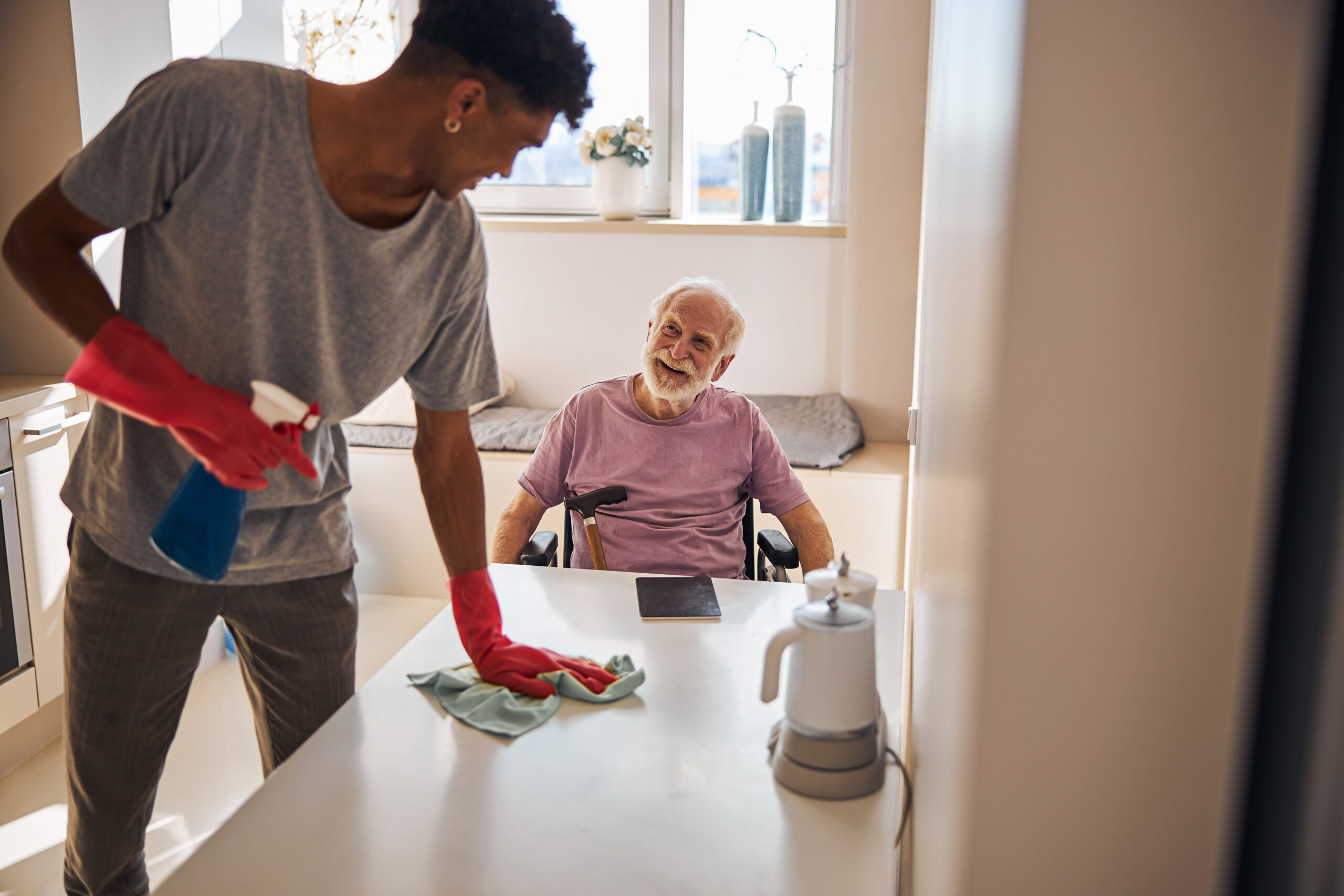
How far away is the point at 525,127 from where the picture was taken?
103 centimetres

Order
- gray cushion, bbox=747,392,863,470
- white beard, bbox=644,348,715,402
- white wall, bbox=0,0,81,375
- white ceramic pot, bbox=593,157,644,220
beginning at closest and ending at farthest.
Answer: white beard, bbox=644,348,715,402 < white wall, bbox=0,0,81,375 < gray cushion, bbox=747,392,863,470 < white ceramic pot, bbox=593,157,644,220

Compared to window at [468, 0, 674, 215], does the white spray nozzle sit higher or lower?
lower

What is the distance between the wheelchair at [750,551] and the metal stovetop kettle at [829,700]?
2.74ft

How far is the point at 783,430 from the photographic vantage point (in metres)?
3.09

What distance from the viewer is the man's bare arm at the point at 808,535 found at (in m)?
2.02

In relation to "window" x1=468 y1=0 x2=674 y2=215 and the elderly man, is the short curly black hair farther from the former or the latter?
"window" x1=468 y1=0 x2=674 y2=215

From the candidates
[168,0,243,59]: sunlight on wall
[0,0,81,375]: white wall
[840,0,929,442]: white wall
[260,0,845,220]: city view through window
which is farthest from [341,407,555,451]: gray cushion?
[168,0,243,59]: sunlight on wall

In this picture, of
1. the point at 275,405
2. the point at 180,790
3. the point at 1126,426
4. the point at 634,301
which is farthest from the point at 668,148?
the point at 1126,426

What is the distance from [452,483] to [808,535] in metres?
0.95

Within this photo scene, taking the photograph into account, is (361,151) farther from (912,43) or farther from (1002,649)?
(912,43)

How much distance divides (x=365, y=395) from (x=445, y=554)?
267mm

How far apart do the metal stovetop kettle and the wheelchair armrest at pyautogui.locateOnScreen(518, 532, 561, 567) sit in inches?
38.5

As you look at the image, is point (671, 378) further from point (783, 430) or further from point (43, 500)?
point (43, 500)

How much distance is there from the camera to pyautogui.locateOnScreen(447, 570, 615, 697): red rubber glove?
112 cm
